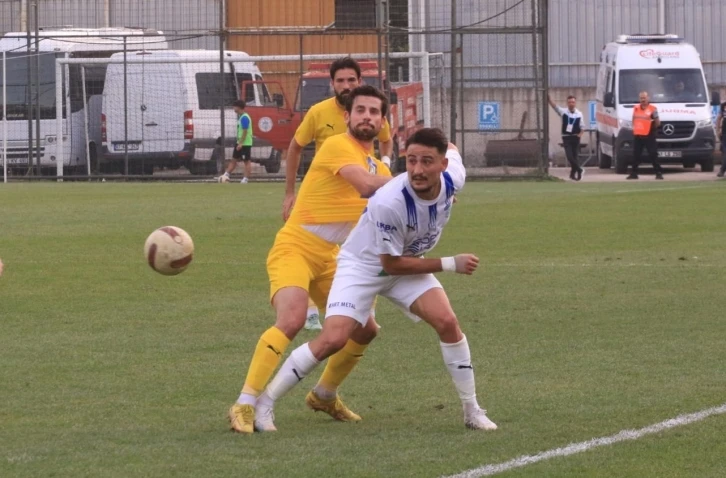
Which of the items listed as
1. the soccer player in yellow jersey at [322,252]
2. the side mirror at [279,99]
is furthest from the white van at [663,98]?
the soccer player in yellow jersey at [322,252]

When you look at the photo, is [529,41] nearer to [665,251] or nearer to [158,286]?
[665,251]

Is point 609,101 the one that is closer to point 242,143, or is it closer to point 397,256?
point 242,143

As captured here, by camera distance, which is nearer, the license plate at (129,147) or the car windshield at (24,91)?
the license plate at (129,147)

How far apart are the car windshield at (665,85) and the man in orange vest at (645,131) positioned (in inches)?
87.1

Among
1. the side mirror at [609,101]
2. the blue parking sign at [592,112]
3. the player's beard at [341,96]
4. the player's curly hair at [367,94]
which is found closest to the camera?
the player's curly hair at [367,94]

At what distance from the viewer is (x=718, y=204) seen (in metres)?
21.2

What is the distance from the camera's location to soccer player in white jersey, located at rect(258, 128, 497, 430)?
6.34m

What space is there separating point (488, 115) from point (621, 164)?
3.40 m

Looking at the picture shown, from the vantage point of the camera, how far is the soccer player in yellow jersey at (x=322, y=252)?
668 centimetres

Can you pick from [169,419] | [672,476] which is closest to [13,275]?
[169,419]

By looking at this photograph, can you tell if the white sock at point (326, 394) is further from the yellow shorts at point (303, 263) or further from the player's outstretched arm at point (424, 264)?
the player's outstretched arm at point (424, 264)

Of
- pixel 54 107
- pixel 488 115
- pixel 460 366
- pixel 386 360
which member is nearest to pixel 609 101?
pixel 488 115

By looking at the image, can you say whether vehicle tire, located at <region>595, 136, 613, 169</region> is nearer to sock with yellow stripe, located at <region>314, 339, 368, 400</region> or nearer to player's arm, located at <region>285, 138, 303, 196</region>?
player's arm, located at <region>285, 138, 303, 196</region>

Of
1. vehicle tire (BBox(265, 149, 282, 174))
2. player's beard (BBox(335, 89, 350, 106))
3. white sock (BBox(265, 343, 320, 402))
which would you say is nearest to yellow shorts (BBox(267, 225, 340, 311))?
white sock (BBox(265, 343, 320, 402))
